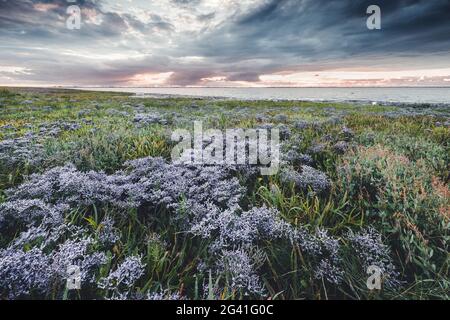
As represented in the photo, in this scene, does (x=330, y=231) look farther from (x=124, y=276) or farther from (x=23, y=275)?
(x=23, y=275)

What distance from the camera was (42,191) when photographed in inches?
124

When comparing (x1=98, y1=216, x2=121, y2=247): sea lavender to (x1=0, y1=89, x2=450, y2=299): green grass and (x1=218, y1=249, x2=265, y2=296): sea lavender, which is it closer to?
(x1=0, y1=89, x2=450, y2=299): green grass

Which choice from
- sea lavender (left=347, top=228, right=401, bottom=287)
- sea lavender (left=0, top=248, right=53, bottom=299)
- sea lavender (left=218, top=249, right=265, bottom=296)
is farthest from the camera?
sea lavender (left=347, top=228, right=401, bottom=287)

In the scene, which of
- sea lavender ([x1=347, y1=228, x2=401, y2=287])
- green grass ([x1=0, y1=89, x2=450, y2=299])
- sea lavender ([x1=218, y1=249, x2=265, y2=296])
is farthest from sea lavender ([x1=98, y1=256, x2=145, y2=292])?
sea lavender ([x1=347, y1=228, x2=401, y2=287])

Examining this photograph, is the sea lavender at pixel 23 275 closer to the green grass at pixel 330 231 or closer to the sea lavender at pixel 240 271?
the green grass at pixel 330 231

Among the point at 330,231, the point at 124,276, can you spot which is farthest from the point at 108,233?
the point at 330,231

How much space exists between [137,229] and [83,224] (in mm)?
682

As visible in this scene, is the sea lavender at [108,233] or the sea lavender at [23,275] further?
the sea lavender at [108,233]

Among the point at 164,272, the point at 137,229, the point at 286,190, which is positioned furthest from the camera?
the point at 286,190

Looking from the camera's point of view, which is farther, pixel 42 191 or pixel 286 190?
pixel 286 190

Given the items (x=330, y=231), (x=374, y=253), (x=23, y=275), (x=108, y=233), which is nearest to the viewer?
(x=23, y=275)

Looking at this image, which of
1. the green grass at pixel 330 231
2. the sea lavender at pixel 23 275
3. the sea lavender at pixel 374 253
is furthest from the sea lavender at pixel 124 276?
→ the sea lavender at pixel 374 253
